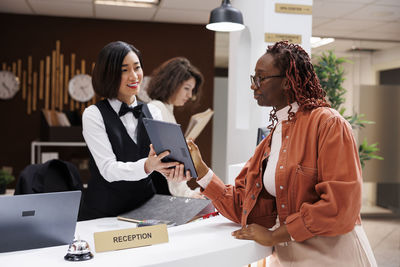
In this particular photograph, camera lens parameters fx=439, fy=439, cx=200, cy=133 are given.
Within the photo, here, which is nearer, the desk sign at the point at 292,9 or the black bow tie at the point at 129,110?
the black bow tie at the point at 129,110

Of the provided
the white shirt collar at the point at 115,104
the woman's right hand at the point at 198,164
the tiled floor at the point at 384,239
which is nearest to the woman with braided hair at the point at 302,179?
the woman's right hand at the point at 198,164

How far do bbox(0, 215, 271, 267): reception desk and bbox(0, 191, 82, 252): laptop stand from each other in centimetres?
3

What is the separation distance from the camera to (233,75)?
11.9 feet

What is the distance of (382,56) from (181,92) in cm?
447

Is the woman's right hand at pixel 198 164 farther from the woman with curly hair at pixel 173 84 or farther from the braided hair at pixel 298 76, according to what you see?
the woman with curly hair at pixel 173 84

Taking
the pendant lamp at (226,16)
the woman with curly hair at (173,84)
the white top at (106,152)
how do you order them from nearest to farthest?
the white top at (106,152) < the pendant lamp at (226,16) < the woman with curly hair at (173,84)

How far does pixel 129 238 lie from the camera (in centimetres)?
141

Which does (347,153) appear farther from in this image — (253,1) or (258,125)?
(253,1)

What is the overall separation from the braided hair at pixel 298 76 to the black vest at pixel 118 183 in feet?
2.76

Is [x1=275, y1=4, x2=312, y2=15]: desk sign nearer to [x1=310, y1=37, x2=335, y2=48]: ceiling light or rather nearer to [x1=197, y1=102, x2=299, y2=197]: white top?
[x1=197, y1=102, x2=299, y2=197]: white top

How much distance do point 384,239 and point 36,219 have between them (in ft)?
16.6

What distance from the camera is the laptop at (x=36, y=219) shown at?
1.33 m

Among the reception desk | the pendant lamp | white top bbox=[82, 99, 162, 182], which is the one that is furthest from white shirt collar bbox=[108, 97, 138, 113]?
the pendant lamp

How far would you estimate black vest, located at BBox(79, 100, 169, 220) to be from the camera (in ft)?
6.78
